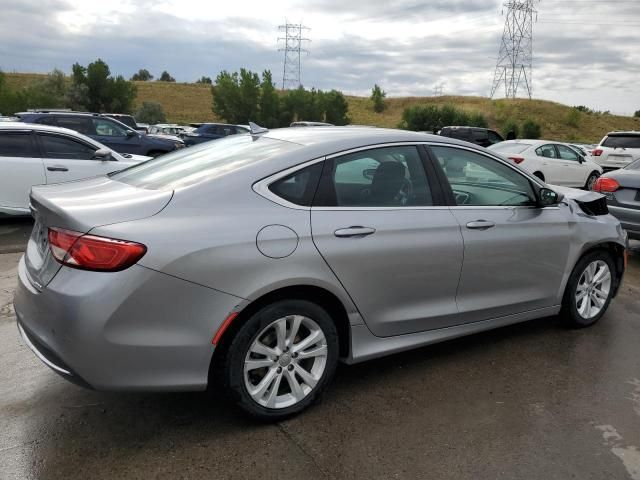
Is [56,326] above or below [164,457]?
above

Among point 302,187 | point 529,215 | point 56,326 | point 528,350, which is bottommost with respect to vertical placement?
point 528,350

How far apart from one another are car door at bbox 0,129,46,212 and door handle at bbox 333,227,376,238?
247 inches

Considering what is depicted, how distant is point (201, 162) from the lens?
3.50 metres

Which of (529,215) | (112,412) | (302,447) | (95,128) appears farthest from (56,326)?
(95,128)

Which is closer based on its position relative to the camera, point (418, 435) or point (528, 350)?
point (418, 435)

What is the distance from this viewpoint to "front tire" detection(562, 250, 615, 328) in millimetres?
4625

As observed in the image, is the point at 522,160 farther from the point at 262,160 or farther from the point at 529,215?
the point at 262,160

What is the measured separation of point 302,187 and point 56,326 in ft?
4.67

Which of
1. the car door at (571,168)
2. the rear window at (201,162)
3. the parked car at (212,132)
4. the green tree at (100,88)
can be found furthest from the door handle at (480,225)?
the green tree at (100,88)

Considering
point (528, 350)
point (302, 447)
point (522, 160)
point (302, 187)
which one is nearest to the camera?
point (302, 447)

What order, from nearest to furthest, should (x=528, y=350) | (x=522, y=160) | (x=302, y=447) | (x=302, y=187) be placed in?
(x=302, y=447) → (x=302, y=187) → (x=528, y=350) → (x=522, y=160)

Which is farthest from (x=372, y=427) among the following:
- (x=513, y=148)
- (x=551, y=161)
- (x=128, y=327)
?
(x=551, y=161)

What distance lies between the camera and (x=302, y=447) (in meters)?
2.96

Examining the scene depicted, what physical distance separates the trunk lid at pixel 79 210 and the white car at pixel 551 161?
40.2 feet
